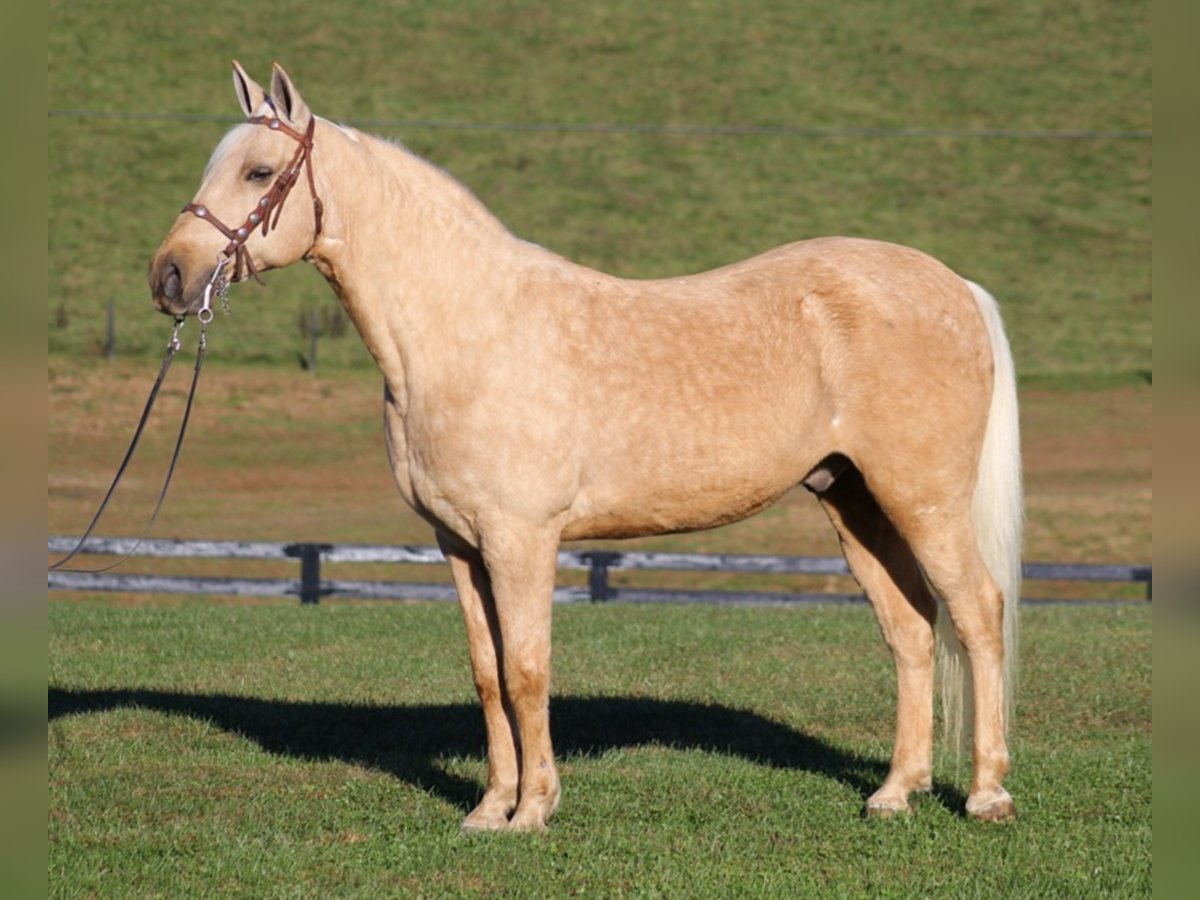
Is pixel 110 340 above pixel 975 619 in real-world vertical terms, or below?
below

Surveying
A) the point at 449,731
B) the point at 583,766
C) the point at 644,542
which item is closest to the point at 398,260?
the point at 583,766

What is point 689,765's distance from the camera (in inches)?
271

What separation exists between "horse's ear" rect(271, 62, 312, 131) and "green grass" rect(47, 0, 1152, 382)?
83.7ft

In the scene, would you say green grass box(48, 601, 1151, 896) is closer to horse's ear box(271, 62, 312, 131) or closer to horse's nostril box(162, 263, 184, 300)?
horse's nostril box(162, 263, 184, 300)

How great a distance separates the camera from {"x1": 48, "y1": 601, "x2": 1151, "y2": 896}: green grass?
518 cm

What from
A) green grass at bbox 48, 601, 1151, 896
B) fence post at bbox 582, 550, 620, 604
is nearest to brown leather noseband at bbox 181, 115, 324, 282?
green grass at bbox 48, 601, 1151, 896

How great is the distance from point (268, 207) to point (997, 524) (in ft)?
10.3

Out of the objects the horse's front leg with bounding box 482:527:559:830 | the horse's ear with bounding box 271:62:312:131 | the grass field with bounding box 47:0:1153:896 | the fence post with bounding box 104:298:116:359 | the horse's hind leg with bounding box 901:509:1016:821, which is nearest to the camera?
the horse's ear with bounding box 271:62:312:131

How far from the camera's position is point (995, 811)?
583cm

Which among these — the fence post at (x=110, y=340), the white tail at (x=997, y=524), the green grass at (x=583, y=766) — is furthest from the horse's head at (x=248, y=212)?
the fence post at (x=110, y=340)

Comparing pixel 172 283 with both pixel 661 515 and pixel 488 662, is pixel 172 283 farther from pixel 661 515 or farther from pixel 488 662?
pixel 661 515

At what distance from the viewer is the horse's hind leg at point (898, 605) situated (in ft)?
20.5

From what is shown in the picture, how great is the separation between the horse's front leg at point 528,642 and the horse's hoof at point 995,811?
64.4 inches

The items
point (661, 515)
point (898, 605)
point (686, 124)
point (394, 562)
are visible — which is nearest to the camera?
point (661, 515)
